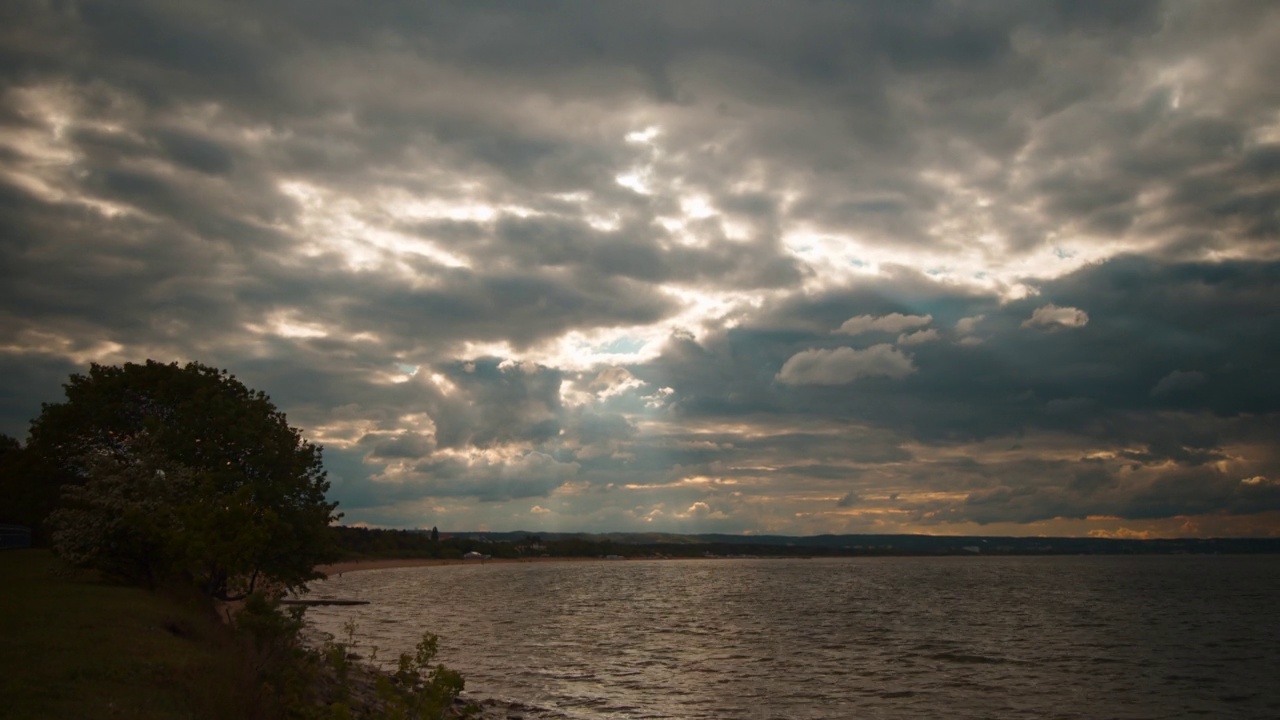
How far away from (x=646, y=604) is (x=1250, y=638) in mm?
65520

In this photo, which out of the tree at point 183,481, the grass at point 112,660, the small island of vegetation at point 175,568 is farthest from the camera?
the tree at point 183,481

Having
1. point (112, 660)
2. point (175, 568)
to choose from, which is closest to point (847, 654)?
point (175, 568)

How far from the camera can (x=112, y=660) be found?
22.6 metres

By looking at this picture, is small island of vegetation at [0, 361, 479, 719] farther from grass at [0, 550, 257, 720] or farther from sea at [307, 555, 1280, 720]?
sea at [307, 555, 1280, 720]

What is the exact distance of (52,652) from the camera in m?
22.7

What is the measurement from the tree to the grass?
12.9 ft

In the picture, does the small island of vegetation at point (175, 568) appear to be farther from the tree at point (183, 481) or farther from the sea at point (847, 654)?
the sea at point (847, 654)

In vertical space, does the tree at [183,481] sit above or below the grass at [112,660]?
above

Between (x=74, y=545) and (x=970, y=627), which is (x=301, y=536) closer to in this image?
(x=74, y=545)

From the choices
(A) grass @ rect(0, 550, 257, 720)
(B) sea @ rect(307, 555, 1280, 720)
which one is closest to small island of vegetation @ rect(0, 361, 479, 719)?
(A) grass @ rect(0, 550, 257, 720)

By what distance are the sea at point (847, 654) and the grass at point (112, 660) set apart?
22.0 ft

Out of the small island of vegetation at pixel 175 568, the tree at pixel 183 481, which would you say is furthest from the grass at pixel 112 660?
the tree at pixel 183 481

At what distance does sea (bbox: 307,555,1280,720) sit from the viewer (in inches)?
1598

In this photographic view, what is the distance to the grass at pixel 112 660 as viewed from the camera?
18.5 m
